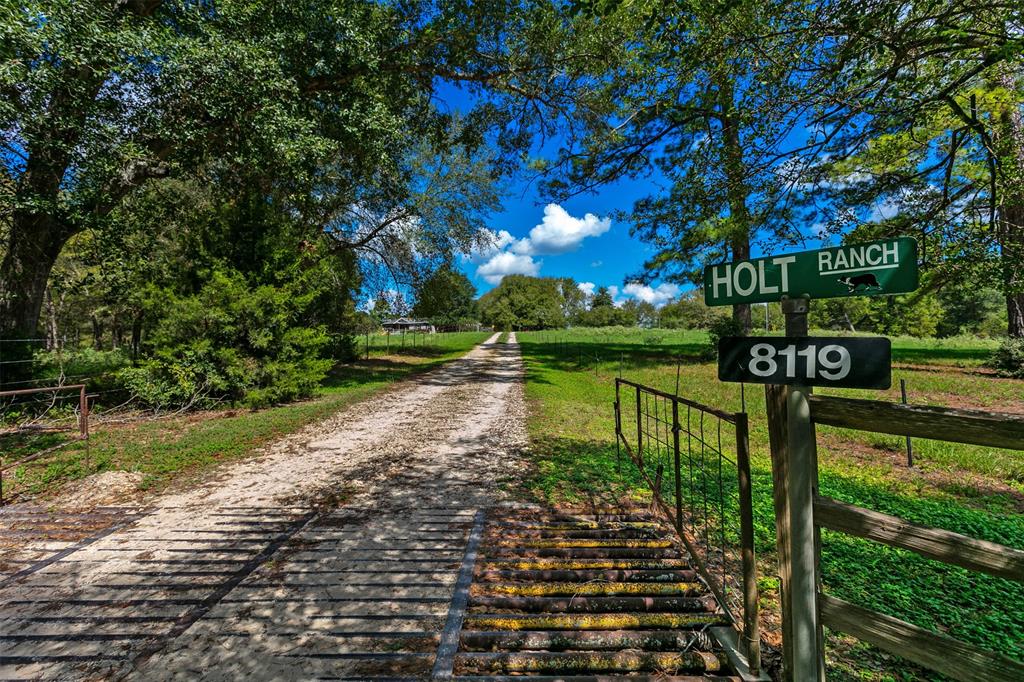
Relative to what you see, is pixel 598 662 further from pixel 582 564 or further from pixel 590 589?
pixel 582 564

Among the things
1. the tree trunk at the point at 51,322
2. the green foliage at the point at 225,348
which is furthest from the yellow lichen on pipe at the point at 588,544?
the tree trunk at the point at 51,322

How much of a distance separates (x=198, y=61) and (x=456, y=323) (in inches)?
2949

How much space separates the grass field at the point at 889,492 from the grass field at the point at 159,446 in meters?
4.83

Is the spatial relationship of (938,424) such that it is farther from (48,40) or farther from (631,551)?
(48,40)

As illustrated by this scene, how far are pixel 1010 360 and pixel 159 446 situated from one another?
867 inches

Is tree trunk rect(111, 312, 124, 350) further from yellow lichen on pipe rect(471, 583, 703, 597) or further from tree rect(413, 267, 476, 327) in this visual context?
yellow lichen on pipe rect(471, 583, 703, 597)

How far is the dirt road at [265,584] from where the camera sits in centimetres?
219

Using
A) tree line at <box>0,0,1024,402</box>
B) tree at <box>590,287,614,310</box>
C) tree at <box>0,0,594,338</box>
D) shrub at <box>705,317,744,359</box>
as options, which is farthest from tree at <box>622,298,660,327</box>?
tree at <box>0,0,594,338</box>

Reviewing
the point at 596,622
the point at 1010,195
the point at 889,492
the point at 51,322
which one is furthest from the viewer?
the point at 51,322

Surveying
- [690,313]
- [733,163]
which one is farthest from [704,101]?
[690,313]

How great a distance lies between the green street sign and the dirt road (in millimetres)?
2382

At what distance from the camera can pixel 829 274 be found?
5.38ft

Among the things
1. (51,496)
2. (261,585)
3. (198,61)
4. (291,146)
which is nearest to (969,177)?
(261,585)

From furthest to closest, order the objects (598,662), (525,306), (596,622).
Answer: (525,306) < (596,622) < (598,662)
